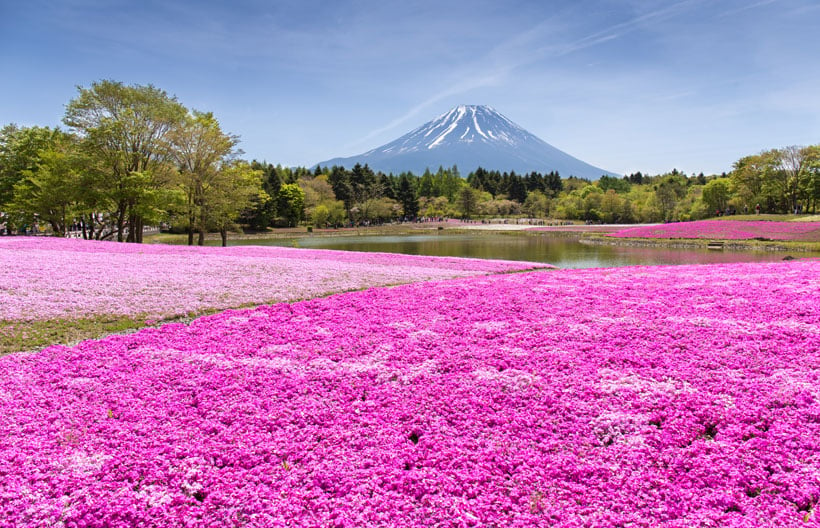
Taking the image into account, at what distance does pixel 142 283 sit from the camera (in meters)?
16.4

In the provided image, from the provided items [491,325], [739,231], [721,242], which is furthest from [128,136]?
[739,231]

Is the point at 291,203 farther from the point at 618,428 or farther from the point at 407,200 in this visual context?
the point at 618,428

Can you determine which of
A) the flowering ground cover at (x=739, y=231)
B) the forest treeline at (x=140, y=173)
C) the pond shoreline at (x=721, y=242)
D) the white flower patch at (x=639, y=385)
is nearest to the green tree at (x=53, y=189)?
the forest treeline at (x=140, y=173)

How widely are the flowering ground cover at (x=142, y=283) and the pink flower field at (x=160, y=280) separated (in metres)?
0.02

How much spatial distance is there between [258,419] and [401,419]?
6.36 feet

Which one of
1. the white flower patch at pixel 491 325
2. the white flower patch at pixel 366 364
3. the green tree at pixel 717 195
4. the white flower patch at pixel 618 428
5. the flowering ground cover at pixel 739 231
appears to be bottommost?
the white flower patch at pixel 618 428

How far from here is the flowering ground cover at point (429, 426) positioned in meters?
4.29

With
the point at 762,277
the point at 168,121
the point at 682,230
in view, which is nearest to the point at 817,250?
the point at 682,230

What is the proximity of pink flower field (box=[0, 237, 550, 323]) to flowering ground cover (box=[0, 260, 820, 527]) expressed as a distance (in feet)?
13.2

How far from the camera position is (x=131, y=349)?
911 cm

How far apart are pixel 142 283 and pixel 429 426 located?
584 inches

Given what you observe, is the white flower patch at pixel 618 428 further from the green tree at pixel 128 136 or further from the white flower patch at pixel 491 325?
the green tree at pixel 128 136

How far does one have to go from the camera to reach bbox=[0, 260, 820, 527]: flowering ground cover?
4.29 meters

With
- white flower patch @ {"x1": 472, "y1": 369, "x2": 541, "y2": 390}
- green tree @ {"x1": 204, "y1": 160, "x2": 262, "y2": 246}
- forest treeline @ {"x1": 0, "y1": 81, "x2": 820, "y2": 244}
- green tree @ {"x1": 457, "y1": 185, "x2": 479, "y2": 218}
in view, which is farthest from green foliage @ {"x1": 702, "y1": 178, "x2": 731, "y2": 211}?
white flower patch @ {"x1": 472, "y1": 369, "x2": 541, "y2": 390}
